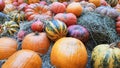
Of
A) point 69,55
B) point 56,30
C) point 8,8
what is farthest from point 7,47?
point 8,8

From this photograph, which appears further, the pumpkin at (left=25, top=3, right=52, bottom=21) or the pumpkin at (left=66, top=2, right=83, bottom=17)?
the pumpkin at (left=25, top=3, right=52, bottom=21)

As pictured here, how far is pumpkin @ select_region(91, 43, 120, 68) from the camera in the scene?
271 cm

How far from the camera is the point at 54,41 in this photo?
3.21 m

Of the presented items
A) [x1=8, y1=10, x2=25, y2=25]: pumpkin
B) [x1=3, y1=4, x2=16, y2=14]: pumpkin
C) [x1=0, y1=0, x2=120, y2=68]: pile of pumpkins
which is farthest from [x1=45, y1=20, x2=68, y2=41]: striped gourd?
[x1=3, y1=4, x2=16, y2=14]: pumpkin

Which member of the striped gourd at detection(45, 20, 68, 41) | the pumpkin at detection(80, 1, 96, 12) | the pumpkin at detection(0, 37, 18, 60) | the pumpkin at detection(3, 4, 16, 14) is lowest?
the pumpkin at detection(0, 37, 18, 60)

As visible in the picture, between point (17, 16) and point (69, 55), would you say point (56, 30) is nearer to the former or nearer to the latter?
point (69, 55)

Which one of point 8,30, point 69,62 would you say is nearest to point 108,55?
point 69,62

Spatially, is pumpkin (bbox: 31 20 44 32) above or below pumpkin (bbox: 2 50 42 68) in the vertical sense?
above

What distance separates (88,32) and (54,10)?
0.83 m

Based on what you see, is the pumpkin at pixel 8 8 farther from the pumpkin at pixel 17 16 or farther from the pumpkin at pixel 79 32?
the pumpkin at pixel 79 32

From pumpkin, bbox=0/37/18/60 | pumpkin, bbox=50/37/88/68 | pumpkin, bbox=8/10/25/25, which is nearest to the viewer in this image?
pumpkin, bbox=50/37/88/68

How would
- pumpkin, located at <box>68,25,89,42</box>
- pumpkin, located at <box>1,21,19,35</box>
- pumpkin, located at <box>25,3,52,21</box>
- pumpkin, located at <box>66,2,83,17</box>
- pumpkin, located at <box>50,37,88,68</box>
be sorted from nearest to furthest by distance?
1. pumpkin, located at <box>50,37,88,68</box>
2. pumpkin, located at <box>68,25,89,42</box>
3. pumpkin, located at <box>1,21,19,35</box>
4. pumpkin, located at <box>66,2,83,17</box>
5. pumpkin, located at <box>25,3,52,21</box>

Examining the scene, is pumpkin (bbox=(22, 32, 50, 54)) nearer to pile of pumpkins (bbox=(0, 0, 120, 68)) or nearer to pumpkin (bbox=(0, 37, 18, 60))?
pile of pumpkins (bbox=(0, 0, 120, 68))

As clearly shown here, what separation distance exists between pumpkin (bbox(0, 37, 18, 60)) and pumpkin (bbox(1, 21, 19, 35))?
0.45 m
